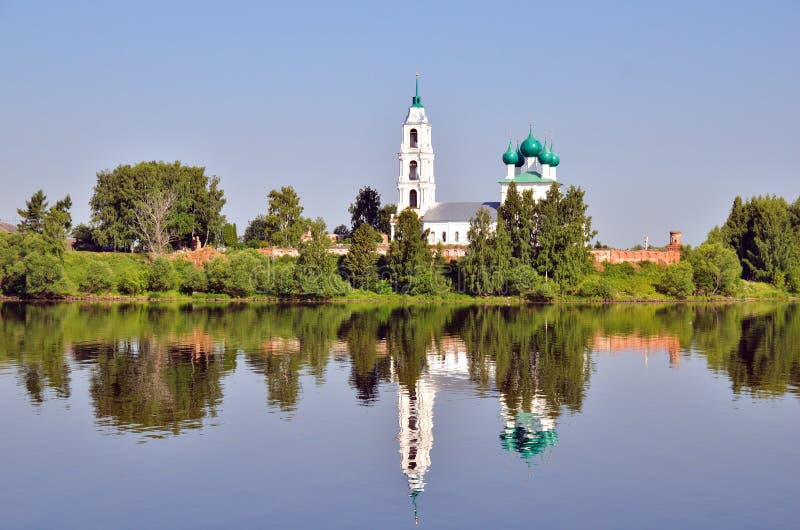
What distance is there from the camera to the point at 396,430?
23312 mm

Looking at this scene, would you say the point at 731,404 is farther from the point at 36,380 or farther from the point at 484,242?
the point at 484,242

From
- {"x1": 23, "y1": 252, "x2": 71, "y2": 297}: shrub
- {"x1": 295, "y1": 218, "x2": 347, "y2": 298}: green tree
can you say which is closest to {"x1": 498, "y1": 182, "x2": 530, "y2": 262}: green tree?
{"x1": 295, "y1": 218, "x2": 347, "y2": 298}: green tree

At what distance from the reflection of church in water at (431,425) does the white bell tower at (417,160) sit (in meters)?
54.3

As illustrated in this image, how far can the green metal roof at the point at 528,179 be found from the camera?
82.8 metres

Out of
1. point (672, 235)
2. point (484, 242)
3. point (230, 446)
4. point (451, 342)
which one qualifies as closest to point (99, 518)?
point (230, 446)

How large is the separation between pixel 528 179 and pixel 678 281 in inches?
722

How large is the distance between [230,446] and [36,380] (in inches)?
425

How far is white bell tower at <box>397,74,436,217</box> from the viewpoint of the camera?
85812 millimetres

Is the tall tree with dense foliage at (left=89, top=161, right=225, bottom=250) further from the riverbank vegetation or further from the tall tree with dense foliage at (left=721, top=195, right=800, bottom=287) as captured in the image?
the tall tree with dense foliage at (left=721, top=195, right=800, bottom=287)

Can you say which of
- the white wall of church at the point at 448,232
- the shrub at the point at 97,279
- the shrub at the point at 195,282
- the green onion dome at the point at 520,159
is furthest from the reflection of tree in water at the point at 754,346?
the shrub at the point at 97,279

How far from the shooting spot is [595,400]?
89.4 feet

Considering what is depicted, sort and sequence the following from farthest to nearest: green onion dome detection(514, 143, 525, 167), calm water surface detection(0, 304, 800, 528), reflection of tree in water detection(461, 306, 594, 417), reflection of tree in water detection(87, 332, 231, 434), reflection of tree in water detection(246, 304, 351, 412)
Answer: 1. green onion dome detection(514, 143, 525, 167)
2. reflection of tree in water detection(246, 304, 351, 412)
3. reflection of tree in water detection(461, 306, 594, 417)
4. reflection of tree in water detection(87, 332, 231, 434)
5. calm water surface detection(0, 304, 800, 528)

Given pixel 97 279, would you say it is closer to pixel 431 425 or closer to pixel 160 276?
pixel 160 276

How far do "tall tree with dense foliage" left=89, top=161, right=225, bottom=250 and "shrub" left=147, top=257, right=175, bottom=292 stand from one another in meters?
8.93
